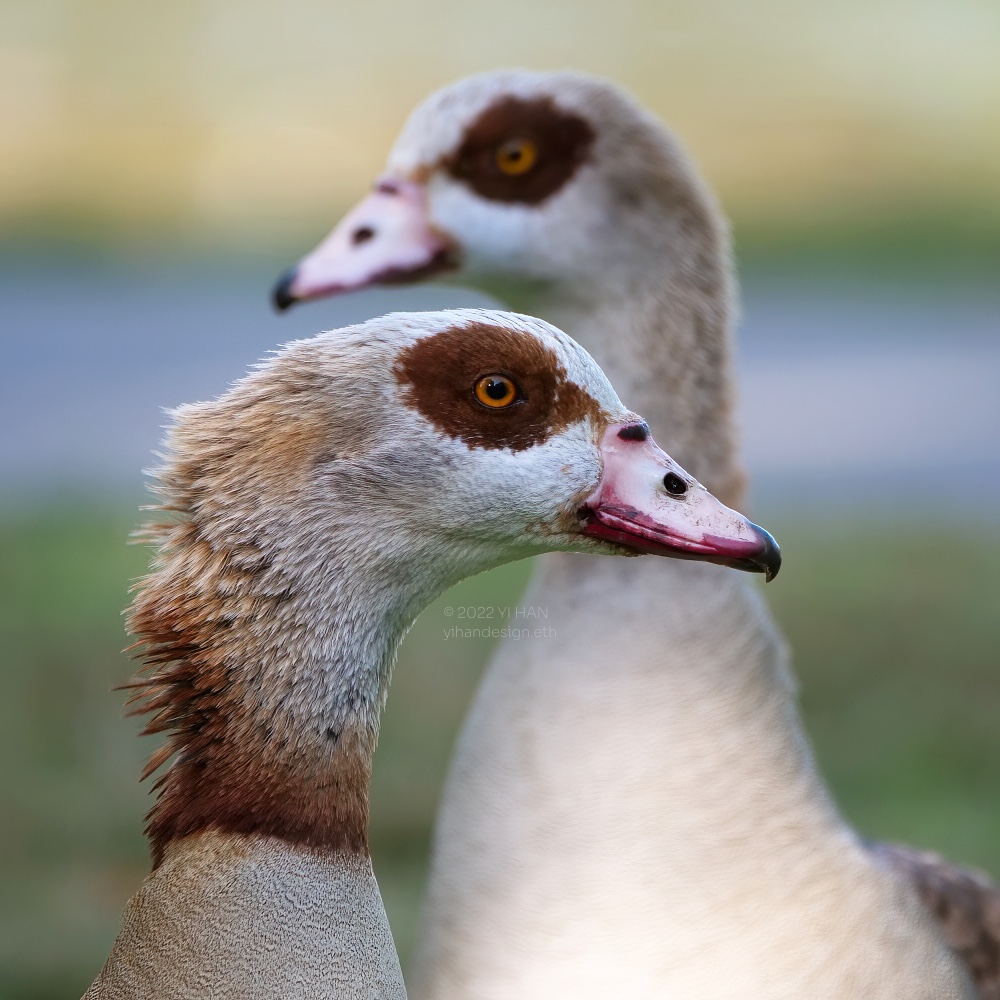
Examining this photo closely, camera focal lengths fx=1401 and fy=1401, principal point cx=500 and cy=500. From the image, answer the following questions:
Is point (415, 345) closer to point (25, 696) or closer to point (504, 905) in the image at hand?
point (504, 905)

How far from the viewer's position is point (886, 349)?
8.60 meters

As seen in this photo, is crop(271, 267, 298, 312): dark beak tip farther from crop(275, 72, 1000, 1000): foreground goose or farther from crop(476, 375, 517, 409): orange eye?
→ crop(476, 375, 517, 409): orange eye

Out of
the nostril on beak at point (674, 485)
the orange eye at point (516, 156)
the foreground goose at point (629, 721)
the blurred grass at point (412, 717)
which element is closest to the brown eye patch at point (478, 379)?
the nostril on beak at point (674, 485)

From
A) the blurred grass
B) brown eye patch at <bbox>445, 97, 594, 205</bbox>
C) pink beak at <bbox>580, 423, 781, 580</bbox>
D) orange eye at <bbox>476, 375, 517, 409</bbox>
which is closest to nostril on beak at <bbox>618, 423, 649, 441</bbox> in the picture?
pink beak at <bbox>580, 423, 781, 580</bbox>

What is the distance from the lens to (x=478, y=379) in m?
1.53

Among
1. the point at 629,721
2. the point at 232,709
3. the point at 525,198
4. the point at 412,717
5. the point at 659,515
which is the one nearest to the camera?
the point at 232,709

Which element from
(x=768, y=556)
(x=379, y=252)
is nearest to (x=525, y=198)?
(x=379, y=252)

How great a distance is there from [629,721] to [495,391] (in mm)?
754

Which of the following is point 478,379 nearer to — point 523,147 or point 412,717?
point 523,147

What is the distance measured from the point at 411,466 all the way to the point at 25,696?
9.78 ft

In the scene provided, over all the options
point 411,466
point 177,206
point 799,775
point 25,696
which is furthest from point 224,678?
point 177,206

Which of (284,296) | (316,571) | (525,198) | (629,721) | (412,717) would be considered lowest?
(412,717)

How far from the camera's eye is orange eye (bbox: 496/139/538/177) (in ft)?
7.78

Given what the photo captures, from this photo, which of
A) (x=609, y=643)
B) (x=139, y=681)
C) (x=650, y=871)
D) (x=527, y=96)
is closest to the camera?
(x=139, y=681)
